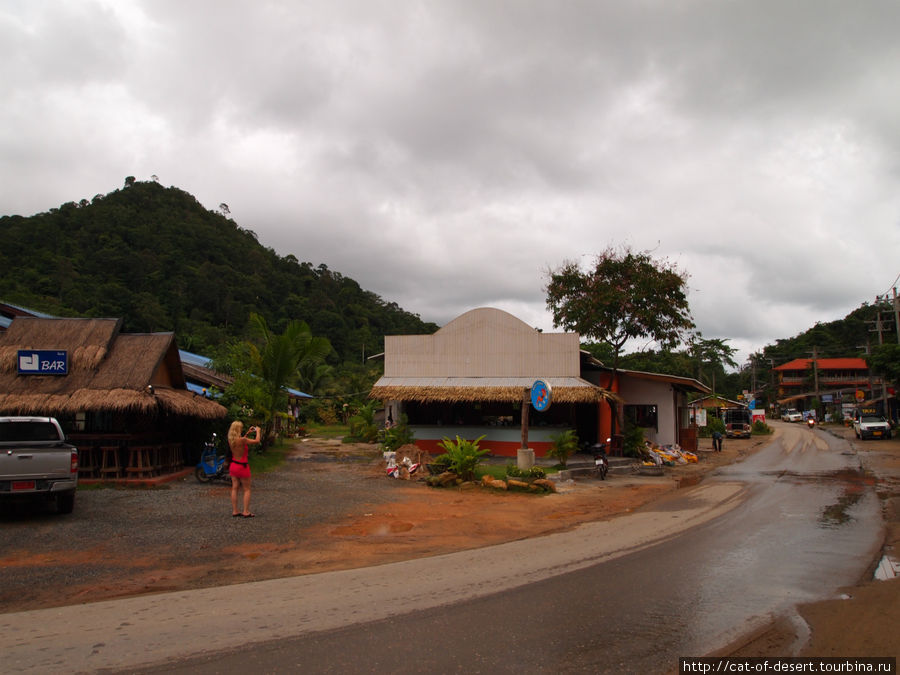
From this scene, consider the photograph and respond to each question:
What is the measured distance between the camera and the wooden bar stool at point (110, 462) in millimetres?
14883

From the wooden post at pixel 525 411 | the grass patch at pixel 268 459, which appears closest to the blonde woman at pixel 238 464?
the grass patch at pixel 268 459

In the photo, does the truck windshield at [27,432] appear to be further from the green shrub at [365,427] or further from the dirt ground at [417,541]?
the green shrub at [365,427]

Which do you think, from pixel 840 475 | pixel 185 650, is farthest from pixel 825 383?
pixel 185 650

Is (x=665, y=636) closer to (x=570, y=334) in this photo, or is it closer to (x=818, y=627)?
(x=818, y=627)

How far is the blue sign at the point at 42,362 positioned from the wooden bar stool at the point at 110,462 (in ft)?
7.08

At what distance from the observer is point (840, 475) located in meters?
19.0

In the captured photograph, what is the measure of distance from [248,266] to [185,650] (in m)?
68.2

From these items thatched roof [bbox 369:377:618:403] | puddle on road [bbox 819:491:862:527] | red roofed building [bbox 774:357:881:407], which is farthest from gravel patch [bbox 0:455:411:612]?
red roofed building [bbox 774:357:881:407]

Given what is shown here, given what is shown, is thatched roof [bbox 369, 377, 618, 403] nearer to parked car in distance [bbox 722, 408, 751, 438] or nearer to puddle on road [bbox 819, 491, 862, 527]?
puddle on road [bbox 819, 491, 862, 527]

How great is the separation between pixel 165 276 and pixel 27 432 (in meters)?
50.5

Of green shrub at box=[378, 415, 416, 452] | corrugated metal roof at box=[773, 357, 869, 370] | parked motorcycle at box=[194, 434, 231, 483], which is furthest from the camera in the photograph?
corrugated metal roof at box=[773, 357, 869, 370]

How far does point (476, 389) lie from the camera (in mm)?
22250

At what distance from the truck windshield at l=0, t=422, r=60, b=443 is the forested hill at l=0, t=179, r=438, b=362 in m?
31.9

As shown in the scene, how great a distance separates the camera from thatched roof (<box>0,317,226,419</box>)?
14242mm
